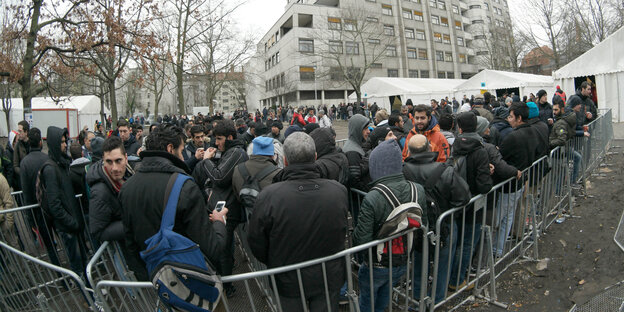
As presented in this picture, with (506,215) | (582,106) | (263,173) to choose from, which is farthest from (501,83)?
(263,173)

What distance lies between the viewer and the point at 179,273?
1919 millimetres

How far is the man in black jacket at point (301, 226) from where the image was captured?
91.0 inches

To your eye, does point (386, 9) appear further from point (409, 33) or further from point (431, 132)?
point (431, 132)

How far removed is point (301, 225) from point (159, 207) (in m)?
0.93

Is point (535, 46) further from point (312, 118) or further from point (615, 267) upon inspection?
point (615, 267)

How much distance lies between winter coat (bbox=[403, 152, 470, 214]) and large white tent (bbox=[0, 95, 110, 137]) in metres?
26.7

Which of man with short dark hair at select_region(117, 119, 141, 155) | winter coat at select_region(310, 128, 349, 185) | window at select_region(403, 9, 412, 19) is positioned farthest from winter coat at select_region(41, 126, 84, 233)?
window at select_region(403, 9, 412, 19)

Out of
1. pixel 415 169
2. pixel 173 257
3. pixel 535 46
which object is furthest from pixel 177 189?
pixel 535 46

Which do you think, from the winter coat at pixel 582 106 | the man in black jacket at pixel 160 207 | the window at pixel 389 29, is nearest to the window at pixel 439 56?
the window at pixel 389 29

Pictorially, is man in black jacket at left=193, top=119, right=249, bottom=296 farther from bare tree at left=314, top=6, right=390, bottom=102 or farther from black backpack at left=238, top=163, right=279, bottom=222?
bare tree at left=314, top=6, right=390, bottom=102

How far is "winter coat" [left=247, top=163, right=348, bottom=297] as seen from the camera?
2.31 m

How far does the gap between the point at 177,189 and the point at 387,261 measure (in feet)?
5.71

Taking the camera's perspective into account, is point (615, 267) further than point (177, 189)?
Yes

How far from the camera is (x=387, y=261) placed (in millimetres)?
2799
